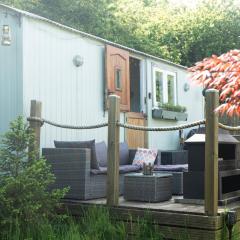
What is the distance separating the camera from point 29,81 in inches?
241

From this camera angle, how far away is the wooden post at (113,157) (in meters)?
4.83

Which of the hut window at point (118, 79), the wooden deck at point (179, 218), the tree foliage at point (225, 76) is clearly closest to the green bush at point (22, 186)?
the wooden deck at point (179, 218)

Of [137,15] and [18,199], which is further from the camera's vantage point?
[137,15]

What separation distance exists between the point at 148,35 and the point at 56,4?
400 centimetres

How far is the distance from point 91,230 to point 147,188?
92 cm

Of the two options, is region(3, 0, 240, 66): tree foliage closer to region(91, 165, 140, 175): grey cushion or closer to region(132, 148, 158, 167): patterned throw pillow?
region(132, 148, 158, 167): patterned throw pillow

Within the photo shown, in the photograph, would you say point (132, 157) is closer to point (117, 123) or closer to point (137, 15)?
point (117, 123)

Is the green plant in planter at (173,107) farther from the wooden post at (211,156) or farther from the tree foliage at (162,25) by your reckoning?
the tree foliage at (162,25)

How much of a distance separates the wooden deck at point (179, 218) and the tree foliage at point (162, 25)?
1356cm

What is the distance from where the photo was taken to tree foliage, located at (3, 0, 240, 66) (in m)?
17.8

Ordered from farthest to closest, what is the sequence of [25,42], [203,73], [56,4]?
[56,4]
[25,42]
[203,73]

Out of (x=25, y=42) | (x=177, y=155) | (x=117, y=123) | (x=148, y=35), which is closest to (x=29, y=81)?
(x=25, y=42)

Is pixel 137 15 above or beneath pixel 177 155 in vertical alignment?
above

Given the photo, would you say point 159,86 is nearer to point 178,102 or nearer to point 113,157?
point 178,102
